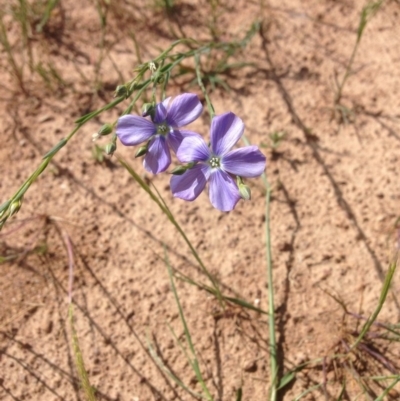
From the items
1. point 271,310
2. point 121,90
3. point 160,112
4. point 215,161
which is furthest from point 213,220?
point 121,90

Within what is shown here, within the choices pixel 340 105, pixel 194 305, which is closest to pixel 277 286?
pixel 194 305

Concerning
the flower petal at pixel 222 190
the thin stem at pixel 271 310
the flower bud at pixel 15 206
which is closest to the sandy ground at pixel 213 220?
the thin stem at pixel 271 310

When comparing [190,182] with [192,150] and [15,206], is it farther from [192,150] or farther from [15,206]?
[15,206]

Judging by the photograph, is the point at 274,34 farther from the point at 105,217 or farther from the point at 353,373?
the point at 353,373

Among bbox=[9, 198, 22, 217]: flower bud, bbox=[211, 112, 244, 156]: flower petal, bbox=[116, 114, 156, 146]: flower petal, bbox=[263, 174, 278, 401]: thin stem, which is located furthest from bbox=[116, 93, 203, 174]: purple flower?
bbox=[263, 174, 278, 401]: thin stem

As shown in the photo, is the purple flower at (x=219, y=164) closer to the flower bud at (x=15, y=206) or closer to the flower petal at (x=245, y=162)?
the flower petal at (x=245, y=162)

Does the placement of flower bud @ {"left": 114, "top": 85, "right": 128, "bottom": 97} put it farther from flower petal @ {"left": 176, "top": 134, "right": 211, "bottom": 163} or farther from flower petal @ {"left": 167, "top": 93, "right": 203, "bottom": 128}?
flower petal @ {"left": 176, "top": 134, "right": 211, "bottom": 163}
